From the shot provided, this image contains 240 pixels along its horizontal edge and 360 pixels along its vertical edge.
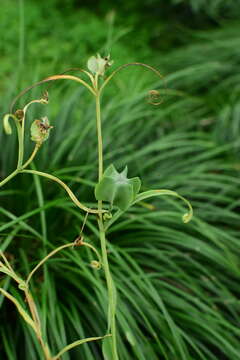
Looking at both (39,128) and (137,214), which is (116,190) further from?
(137,214)

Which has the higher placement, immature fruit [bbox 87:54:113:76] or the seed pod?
immature fruit [bbox 87:54:113:76]

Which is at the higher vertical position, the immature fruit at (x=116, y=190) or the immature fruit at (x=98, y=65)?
the immature fruit at (x=98, y=65)

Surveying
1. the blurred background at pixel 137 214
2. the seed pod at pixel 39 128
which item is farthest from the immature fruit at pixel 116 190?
the blurred background at pixel 137 214

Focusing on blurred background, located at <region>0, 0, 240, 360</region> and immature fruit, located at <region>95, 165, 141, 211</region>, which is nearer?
immature fruit, located at <region>95, 165, 141, 211</region>

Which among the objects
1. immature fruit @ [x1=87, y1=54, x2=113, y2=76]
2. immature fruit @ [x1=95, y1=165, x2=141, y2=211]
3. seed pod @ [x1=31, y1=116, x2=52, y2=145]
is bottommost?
immature fruit @ [x1=95, y1=165, x2=141, y2=211]

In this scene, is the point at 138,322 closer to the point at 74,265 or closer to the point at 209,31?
the point at 74,265

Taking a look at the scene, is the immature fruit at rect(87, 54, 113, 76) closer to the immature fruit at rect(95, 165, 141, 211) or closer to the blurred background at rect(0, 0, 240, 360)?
the immature fruit at rect(95, 165, 141, 211)

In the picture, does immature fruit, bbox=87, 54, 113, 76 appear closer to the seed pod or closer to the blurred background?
the seed pod

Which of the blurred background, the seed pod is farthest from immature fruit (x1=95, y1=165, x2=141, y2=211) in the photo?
the blurred background

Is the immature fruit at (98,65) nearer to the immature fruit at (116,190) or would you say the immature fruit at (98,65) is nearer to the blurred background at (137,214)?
the immature fruit at (116,190)
